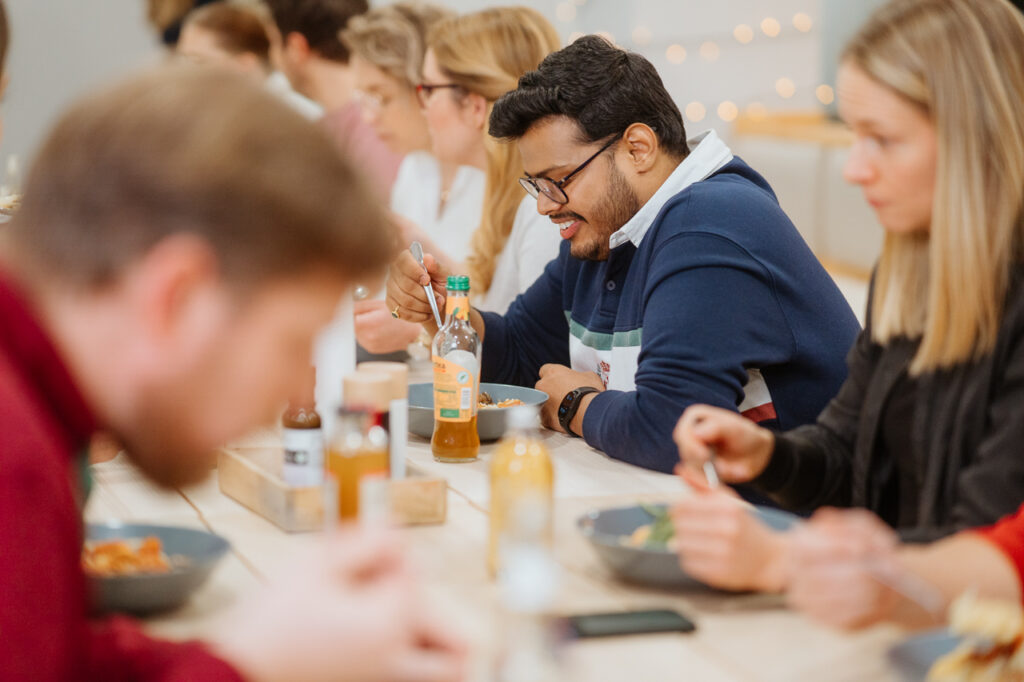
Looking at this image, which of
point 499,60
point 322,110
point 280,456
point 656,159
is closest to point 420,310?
point 656,159

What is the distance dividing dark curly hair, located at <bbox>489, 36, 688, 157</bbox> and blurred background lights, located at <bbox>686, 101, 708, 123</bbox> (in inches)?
176

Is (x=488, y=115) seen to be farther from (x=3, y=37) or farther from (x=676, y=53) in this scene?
(x=676, y=53)

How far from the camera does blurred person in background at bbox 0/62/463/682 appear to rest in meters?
0.81

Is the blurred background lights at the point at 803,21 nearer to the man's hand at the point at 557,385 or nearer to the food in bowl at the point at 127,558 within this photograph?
the man's hand at the point at 557,385

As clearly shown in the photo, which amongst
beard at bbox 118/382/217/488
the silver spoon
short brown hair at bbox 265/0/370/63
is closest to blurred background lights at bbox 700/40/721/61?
short brown hair at bbox 265/0/370/63

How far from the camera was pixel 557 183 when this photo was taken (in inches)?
91.8

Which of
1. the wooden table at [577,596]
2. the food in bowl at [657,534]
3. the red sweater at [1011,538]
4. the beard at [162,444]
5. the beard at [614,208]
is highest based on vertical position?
the beard at [162,444]

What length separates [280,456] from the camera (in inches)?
66.4

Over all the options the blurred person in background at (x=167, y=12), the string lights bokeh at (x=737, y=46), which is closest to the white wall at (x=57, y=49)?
the blurred person in background at (x=167, y=12)

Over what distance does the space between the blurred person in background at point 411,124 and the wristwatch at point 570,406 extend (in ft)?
4.59

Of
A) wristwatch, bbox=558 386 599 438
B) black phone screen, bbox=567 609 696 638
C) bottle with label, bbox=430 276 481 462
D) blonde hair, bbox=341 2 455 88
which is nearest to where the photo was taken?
black phone screen, bbox=567 609 696 638

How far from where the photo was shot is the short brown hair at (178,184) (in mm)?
814

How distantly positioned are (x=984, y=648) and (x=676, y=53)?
5.90m

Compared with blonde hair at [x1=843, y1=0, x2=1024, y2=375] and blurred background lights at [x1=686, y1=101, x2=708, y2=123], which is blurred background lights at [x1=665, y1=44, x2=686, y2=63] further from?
blonde hair at [x1=843, y1=0, x2=1024, y2=375]
